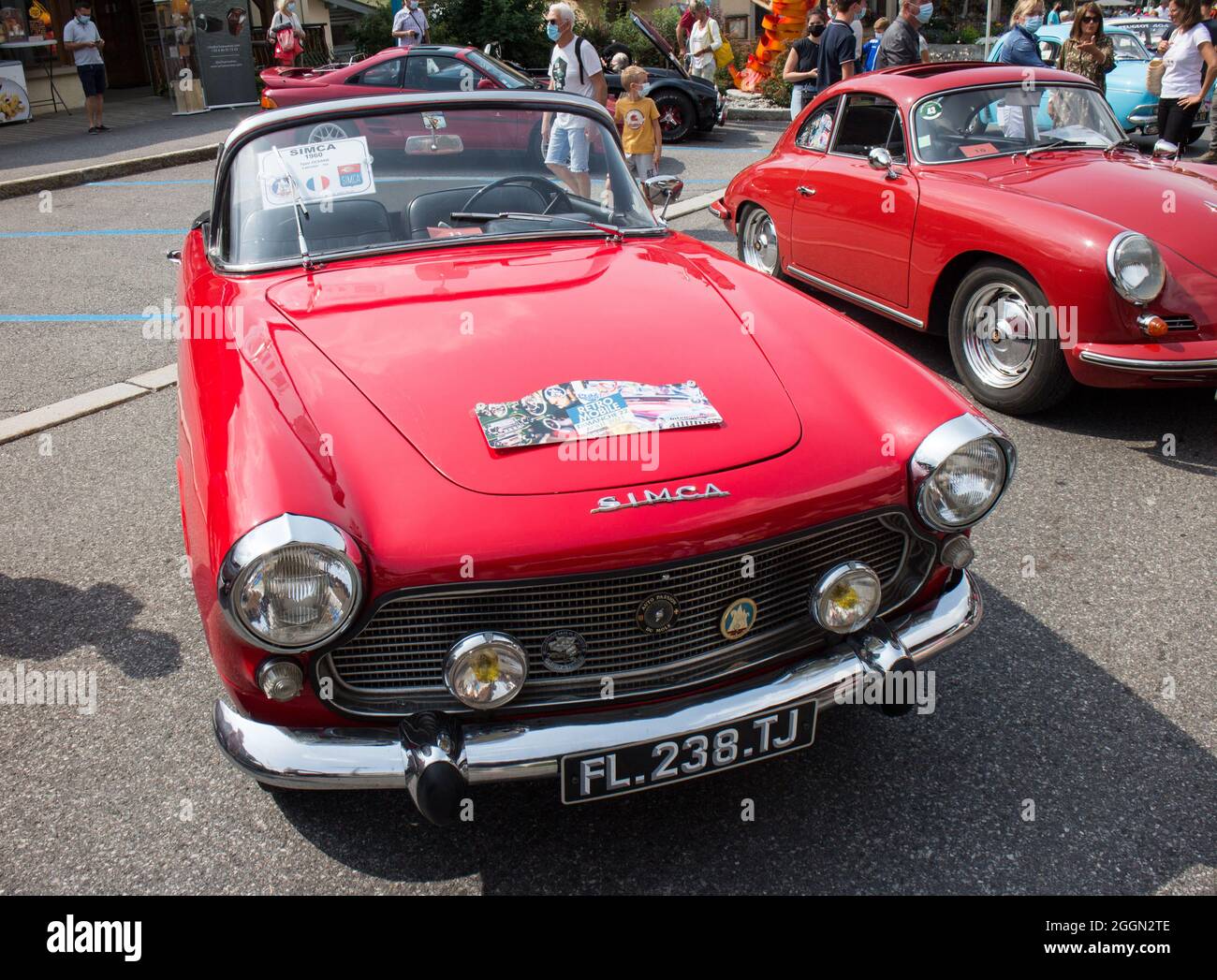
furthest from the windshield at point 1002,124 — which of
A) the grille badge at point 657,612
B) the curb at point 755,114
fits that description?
the curb at point 755,114

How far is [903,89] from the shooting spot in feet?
19.0

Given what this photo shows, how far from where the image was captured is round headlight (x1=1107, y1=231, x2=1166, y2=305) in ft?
14.1

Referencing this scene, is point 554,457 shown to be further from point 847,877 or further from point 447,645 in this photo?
point 847,877

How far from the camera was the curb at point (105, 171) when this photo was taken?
10969 millimetres

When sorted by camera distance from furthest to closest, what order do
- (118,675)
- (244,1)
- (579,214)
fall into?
(244,1)
(579,214)
(118,675)

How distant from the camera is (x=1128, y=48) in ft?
46.6

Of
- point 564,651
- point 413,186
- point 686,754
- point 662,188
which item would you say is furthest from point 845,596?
point 662,188

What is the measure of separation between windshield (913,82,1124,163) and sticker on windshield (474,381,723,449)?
12.2ft

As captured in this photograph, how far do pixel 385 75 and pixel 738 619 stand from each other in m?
10.9

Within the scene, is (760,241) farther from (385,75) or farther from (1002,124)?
(385,75)

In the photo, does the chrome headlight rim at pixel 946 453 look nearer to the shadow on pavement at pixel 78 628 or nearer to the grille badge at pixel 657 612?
the grille badge at pixel 657 612

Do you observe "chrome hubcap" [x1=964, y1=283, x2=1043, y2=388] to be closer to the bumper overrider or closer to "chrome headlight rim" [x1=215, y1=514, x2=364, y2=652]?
the bumper overrider

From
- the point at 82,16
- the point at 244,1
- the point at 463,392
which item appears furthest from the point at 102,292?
the point at 244,1

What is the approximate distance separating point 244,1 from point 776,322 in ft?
52.3
